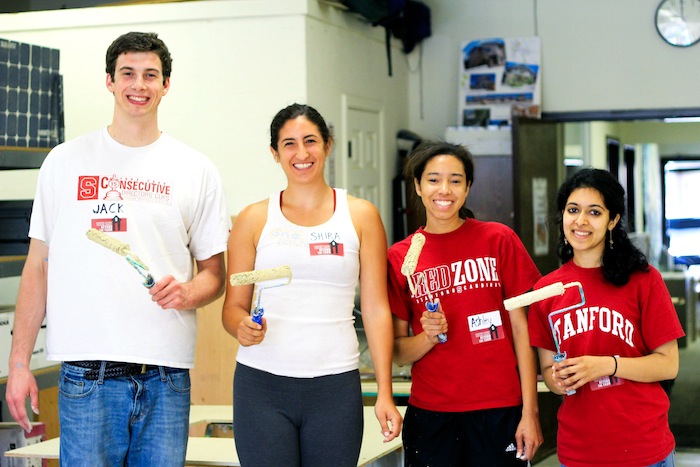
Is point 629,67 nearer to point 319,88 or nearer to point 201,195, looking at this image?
point 319,88

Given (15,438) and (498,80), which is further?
(498,80)

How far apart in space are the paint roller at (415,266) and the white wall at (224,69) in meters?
3.05

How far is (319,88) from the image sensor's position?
5680 millimetres

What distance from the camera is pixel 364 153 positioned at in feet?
21.4

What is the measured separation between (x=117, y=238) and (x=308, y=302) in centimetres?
51

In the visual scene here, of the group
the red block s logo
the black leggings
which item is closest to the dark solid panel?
the black leggings

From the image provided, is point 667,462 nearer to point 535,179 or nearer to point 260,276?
point 260,276

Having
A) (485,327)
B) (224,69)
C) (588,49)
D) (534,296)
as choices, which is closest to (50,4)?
(224,69)

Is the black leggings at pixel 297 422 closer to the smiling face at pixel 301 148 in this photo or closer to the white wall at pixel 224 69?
the smiling face at pixel 301 148

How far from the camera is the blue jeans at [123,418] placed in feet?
7.73

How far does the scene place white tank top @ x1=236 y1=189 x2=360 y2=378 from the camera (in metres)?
2.36

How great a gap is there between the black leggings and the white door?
3.83m

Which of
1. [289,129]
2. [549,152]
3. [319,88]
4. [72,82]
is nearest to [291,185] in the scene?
[289,129]

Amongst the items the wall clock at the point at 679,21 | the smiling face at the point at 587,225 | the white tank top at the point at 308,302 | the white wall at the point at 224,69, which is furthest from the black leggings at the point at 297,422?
the wall clock at the point at 679,21
